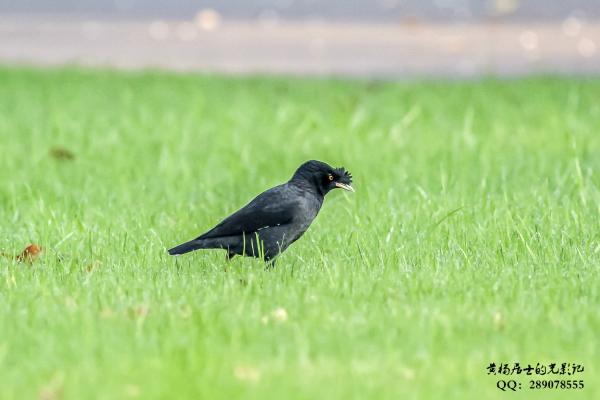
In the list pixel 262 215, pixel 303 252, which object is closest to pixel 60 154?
pixel 303 252

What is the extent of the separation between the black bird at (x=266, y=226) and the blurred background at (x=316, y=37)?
25.1 ft

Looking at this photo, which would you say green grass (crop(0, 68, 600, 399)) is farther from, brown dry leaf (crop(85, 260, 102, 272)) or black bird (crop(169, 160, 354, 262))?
black bird (crop(169, 160, 354, 262))

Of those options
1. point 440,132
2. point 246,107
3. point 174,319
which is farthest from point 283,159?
point 174,319

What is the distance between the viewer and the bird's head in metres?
5.24

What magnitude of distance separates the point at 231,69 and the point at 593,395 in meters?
10.1

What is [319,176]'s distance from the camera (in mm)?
5254

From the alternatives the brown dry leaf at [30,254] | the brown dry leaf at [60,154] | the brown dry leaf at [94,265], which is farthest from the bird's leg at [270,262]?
the brown dry leaf at [60,154]

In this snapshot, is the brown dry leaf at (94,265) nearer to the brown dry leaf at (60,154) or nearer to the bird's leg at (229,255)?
the bird's leg at (229,255)

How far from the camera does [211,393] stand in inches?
131

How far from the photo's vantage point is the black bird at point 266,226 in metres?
5.01

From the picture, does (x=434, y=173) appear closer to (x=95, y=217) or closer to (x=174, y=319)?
(x=95, y=217)

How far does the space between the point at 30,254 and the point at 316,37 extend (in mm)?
9734

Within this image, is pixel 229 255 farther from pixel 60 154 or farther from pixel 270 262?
pixel 60 154

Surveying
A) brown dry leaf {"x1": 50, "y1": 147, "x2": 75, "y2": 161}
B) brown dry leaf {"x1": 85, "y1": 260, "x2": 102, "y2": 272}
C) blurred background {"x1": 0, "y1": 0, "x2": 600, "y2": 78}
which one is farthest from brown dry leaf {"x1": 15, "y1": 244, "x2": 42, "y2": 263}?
blurred background {"x1": 0, "y1": 0, "x2": 600, "y2": 78}
